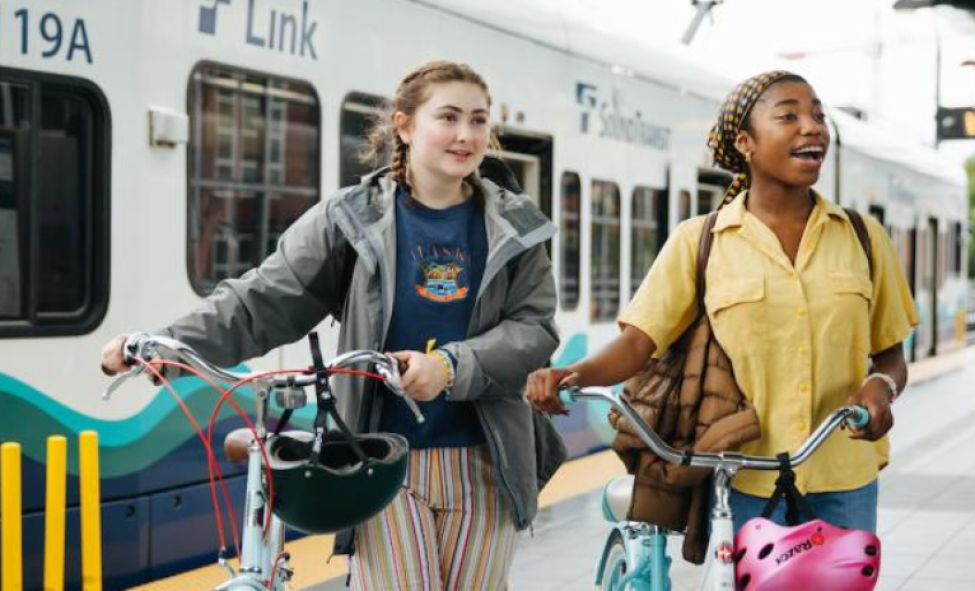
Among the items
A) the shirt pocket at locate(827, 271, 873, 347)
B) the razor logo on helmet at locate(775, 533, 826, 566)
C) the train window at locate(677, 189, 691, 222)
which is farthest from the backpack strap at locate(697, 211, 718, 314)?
the train window at locate(677, 189, 691, 222)

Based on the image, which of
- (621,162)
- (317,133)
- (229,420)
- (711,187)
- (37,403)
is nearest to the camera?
(37,403)

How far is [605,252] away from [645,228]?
805 mm

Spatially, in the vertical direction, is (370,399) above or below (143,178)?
below

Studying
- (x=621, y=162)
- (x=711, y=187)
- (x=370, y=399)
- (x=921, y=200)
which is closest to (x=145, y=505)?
(x=370, y=399)

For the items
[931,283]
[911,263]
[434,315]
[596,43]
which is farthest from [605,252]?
[931,283]

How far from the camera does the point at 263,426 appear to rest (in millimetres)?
2721

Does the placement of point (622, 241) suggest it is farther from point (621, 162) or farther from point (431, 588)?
point (431, 588)

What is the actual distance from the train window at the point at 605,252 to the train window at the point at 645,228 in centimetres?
30

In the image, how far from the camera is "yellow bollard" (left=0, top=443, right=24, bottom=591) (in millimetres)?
4668

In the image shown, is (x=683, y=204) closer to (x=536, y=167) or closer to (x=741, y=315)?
(x=536, y=167)

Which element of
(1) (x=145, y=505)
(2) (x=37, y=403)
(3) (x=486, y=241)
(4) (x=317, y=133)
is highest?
(4) (x=317, y=133)

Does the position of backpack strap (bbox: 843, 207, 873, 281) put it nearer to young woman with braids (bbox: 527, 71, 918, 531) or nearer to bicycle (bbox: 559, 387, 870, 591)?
young woman with braids (bbox: 527, 71, 918, 531)

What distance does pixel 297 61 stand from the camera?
6387mm

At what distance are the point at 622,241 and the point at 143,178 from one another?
509cm
